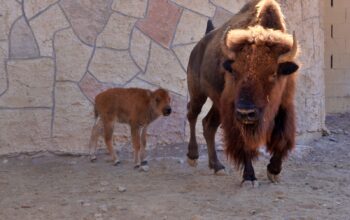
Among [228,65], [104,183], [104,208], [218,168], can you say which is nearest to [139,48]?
[218,168]

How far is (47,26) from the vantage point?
8.37 metres

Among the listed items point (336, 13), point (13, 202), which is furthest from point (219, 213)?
point (336, 13)

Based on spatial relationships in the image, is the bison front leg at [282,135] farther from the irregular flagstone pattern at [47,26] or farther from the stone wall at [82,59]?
the irregular flagstone pattern at [47,26]

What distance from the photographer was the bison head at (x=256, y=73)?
5875mm

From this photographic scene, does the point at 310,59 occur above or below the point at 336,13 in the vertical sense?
below

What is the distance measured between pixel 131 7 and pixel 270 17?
238cm

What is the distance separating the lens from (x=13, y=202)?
6.25 meters

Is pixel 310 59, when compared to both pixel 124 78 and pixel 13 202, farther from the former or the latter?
pixel 13 202

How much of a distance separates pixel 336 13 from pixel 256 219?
7.06 meters

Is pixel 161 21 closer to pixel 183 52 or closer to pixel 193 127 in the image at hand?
pixel 183 52

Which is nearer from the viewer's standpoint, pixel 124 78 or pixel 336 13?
pixel 124 78

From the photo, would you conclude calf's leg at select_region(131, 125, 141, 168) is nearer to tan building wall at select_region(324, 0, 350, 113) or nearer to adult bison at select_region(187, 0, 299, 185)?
adult bison at select_region(187, 0, 299, 185)

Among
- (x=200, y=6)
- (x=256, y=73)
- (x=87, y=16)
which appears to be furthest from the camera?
(x=200, y=6)

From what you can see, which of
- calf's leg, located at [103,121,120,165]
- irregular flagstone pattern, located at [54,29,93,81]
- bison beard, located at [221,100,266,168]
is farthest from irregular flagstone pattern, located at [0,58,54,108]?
bison beard, located at [221,100,266,168]
